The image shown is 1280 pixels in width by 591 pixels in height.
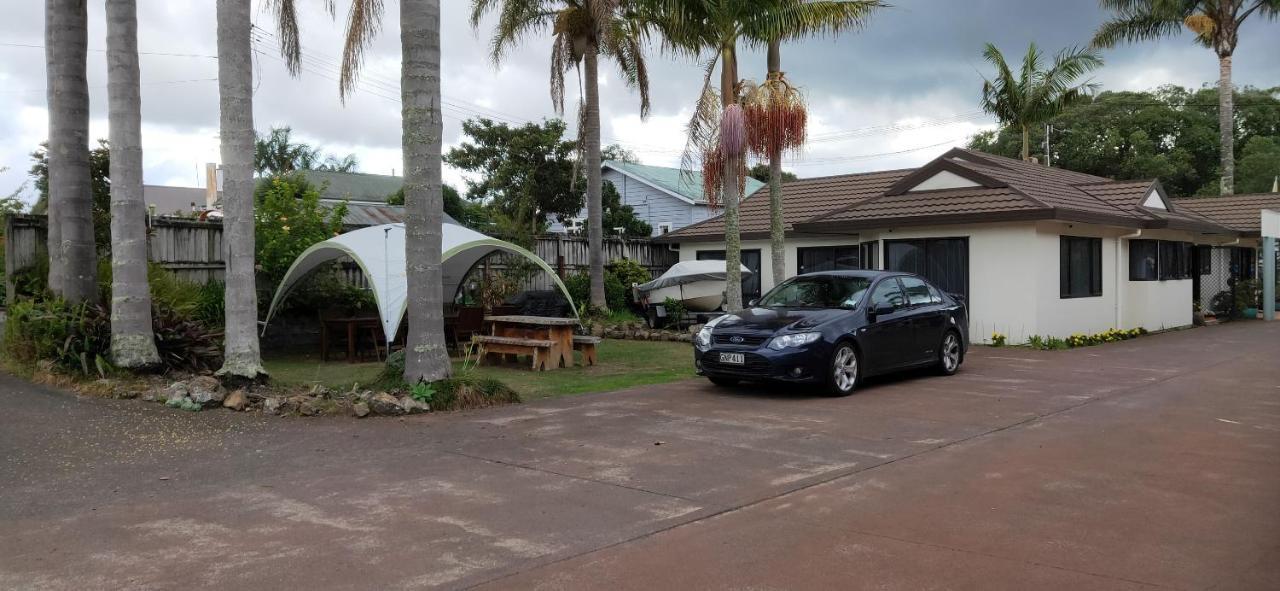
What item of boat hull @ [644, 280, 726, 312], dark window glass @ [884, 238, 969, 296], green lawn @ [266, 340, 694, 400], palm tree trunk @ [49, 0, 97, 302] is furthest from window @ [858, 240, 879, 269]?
palm tree trunk @ [49, 0, 97, 302]

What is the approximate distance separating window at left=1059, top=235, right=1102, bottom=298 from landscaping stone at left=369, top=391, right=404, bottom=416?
13442mm

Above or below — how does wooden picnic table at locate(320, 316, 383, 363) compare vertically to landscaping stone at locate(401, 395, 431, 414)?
above

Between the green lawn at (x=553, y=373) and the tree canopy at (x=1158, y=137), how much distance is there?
38246 mm

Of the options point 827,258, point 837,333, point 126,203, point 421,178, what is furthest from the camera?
point 827,258

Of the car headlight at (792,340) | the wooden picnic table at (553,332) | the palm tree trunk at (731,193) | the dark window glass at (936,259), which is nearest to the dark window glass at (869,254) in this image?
the dark window glass at (936,259)

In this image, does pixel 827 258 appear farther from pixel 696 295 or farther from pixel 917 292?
pixel 917 292

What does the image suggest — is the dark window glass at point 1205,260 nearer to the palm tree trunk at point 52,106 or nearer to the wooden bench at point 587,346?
the wooden bench at point 587,346

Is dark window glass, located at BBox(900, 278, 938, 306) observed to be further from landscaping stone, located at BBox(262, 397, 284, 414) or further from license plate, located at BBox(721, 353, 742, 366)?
landscaping stone, located at BBox(262, 397, 284, 414)

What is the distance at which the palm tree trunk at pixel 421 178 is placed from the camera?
10117 mm

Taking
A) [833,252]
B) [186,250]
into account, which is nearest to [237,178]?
[186,250]

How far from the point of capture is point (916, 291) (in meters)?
12.6

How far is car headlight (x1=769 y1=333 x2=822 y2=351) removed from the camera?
10547 mm

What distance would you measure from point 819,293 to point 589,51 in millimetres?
10665

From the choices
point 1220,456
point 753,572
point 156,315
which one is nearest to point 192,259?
point 156,315
